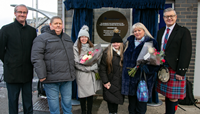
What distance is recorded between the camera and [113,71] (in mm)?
2344

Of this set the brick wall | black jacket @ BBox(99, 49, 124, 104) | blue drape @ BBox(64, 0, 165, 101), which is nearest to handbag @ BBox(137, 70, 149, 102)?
black jacket @ BBox(99, 49, 124, 104)

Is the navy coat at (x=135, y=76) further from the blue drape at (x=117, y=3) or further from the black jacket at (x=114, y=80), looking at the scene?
the blue drape at (x=117, y=3)

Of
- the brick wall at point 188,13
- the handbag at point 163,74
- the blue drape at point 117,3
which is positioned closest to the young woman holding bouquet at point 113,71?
the handbag at point 163,74

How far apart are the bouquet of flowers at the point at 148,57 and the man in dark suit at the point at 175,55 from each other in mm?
265

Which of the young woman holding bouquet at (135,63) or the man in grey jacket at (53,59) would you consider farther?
the young woman holding bouquet at (135,63)

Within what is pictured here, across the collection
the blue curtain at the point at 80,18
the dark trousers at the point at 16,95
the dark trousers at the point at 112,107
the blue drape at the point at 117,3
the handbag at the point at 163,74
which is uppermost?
the blue drape at the point at 117,3

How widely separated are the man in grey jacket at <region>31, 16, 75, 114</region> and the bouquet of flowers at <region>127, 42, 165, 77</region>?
41.2 inches

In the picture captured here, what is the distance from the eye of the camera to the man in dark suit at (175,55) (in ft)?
6.97

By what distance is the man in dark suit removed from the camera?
6.97 feet

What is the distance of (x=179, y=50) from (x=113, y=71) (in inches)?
45.0

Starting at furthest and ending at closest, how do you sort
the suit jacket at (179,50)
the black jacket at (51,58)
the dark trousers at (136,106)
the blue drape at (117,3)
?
the blue drape at (117,3) → the dark trousers at (136,106) → the suit jacket at (179,50) → the black jacket at (51,58)

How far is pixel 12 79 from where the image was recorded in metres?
2.13

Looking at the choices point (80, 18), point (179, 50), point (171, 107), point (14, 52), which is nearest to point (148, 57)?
point (179, 50)

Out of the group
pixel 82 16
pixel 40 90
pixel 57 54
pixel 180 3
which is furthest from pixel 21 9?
pixel 180 3
